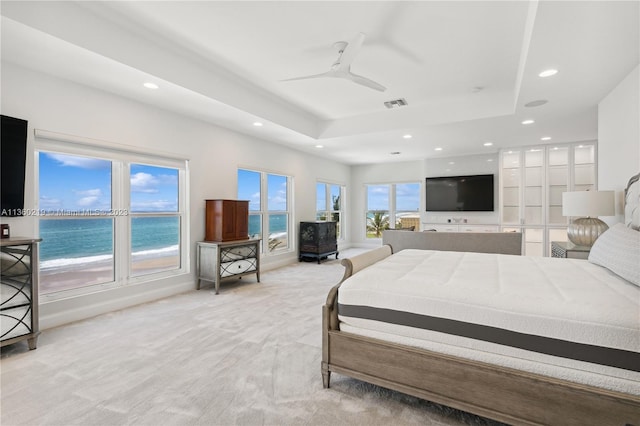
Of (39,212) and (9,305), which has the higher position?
(39,212)

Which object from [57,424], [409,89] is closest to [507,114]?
[409,89]

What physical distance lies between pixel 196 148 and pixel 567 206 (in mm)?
4803

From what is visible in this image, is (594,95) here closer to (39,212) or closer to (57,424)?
(57,424)

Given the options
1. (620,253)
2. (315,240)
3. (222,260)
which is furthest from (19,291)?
(315,240)

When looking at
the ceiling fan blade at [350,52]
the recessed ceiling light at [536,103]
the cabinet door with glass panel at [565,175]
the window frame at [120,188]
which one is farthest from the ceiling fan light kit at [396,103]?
the cabinet door with glass panel at [565,175]

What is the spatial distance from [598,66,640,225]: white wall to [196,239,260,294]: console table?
4566 mm

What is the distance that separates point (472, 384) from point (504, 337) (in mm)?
283

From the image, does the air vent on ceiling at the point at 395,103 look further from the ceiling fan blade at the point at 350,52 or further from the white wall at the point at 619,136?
the white wall at the point at 619,136

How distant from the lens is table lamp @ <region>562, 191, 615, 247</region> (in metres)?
3.04

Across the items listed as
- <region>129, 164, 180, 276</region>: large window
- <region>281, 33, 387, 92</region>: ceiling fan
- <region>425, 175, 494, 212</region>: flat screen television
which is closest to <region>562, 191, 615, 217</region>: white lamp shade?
<region>281, 33, 387, 92</region>: ceiling fan

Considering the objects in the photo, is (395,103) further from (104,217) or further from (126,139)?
(104,217)

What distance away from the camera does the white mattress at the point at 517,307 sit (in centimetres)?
128

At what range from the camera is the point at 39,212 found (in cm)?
296

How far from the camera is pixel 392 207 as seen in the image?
882cm
